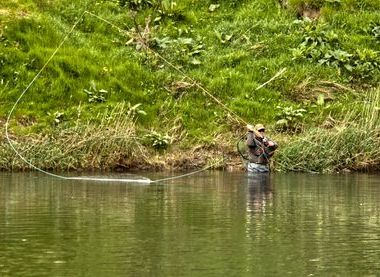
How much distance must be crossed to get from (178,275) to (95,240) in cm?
297

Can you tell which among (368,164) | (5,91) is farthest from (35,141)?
(368,164)

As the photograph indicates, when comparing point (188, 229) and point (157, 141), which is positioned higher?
point (157, 141)

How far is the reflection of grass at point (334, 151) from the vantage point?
28141 mm

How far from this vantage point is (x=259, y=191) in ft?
73.4

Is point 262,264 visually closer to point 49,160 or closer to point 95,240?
point 95,240

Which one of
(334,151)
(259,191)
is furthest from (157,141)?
(259,191)

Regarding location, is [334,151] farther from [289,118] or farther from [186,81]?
[186,81]

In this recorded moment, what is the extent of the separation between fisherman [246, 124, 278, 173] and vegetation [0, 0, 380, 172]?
123 centimetres

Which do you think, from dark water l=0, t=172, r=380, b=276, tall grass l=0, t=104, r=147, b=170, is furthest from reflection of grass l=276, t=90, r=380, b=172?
tall grass l=0, t=104, r=147, b=170

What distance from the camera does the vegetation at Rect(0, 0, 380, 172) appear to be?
28.3 metres

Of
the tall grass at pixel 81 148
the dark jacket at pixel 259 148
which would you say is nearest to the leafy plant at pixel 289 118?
the dark jacket at pixel 259 148

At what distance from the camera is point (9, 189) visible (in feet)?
73.1

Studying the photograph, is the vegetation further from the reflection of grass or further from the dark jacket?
the dark jacket

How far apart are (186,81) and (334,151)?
7.00 meters
